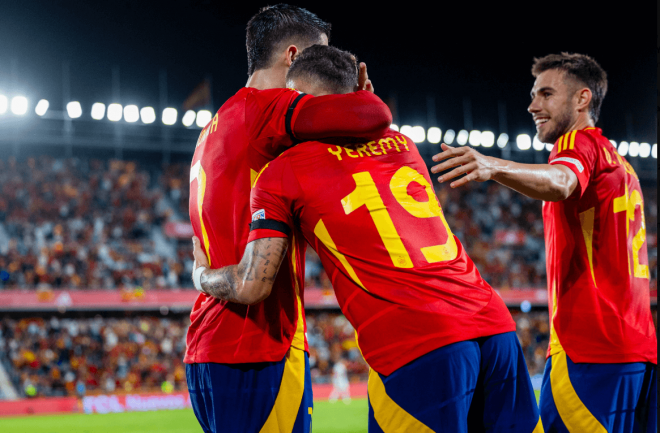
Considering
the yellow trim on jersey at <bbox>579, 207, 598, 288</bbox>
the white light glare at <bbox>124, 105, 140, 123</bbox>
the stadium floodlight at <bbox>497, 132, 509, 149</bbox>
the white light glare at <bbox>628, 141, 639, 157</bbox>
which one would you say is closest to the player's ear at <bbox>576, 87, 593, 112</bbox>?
the yellow trim on jersey at <bbox>579, 207, 598, 288</bbox>

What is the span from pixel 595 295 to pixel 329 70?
1.74 metres

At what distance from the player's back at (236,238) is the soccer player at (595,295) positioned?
1228mm

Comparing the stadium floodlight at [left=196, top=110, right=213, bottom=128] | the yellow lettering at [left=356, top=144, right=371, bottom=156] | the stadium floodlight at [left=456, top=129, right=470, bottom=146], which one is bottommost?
the yellow lettering at [left=356, top=144, right=371, bottom=156]

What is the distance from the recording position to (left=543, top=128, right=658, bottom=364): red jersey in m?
2.84

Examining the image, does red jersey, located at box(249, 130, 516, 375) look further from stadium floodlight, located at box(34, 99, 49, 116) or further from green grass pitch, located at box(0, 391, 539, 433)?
stadium floodlight, located at box(34, 99, 49, 116)

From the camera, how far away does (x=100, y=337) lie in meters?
18.3

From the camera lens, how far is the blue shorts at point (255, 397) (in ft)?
7.68

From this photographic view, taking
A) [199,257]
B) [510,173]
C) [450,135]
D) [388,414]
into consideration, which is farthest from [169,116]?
[388,414]

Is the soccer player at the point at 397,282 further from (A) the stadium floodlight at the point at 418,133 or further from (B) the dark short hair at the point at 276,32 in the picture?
(A) the stadium floodlight at the point at 418,133

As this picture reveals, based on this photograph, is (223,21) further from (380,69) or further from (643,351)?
(643,351)

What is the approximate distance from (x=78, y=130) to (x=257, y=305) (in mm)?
22534

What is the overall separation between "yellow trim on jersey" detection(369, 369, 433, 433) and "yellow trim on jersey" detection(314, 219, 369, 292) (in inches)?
13.9

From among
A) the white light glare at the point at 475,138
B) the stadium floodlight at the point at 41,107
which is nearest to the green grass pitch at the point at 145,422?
the stadium floodlight at the point at 41,107

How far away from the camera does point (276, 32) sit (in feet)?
9.50
